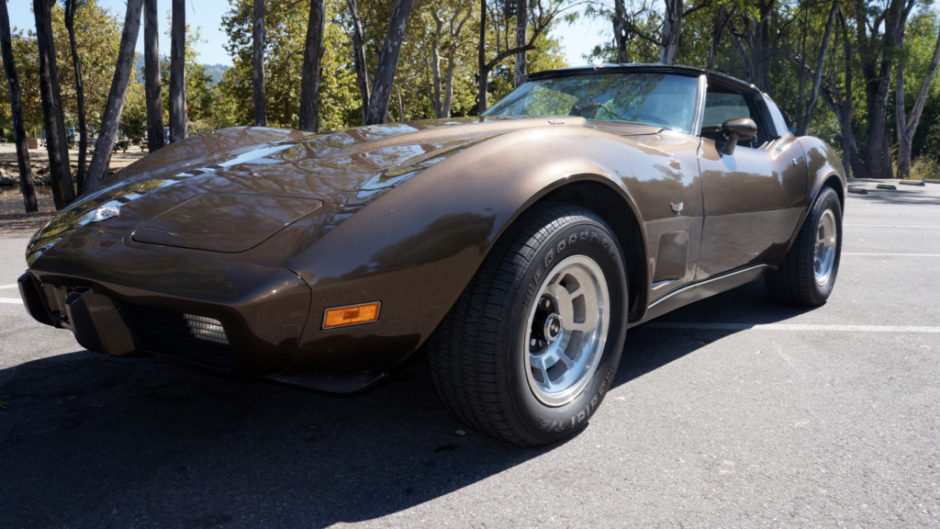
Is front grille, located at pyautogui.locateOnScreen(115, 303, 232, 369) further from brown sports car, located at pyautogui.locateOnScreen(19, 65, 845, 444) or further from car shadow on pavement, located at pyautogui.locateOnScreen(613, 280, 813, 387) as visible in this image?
car shadow on pavement, located at pyautogui.locateOnScreen(613, 280, 813, 387)

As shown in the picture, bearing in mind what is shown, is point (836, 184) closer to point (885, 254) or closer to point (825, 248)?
point (825, 248)

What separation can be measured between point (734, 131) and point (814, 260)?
1.36 m

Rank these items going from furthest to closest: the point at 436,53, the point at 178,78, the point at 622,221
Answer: the point at 436,53
the point at 178,78
the point at 622,221

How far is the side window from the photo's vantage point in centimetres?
351

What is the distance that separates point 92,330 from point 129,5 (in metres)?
10.4

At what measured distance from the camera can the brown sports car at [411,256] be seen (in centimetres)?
184

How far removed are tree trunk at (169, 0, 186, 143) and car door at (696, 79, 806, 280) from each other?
9632 mm

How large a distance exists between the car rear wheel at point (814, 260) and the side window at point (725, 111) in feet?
1.73

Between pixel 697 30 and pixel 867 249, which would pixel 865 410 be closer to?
pixel 867 249

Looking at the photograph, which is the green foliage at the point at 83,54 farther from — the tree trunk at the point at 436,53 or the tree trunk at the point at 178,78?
the tree trunk at the point at 178,78

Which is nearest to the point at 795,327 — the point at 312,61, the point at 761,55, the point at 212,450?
the point at 212,450

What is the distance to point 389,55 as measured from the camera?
10750 millimetres

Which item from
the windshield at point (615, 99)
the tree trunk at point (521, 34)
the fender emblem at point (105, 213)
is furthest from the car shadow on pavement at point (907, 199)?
the fender emblem at point (105, 213)

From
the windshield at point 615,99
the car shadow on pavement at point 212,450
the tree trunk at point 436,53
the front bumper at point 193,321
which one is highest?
the tree trunk at point 436,53
